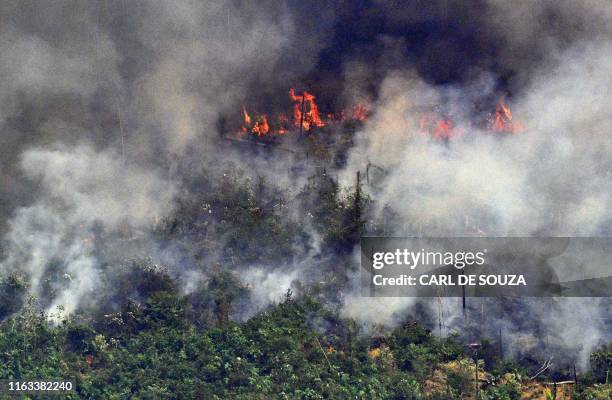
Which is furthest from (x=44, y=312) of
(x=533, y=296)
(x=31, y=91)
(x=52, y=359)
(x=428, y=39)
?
(x=428, y=39)

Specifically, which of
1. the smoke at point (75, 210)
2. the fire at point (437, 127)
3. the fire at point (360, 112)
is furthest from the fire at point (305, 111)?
the smoke at point (75, 210)

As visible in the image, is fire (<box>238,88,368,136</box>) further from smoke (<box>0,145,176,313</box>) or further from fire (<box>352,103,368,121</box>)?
smoke (<box>0,145,176,313</box>)

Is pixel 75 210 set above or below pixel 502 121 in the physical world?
below

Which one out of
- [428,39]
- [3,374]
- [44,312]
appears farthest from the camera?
[428,39]

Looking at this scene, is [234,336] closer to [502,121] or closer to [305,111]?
[305,111]

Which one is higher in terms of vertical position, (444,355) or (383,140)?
Result: (383,140)

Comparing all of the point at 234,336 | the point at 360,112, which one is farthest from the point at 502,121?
the point at 234,336

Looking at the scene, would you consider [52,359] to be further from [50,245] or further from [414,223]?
[414,223]
